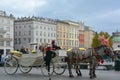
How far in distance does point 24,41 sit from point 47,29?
10.8 meters

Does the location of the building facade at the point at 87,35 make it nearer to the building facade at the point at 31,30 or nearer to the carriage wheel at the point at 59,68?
the building facade at the point at 31,30

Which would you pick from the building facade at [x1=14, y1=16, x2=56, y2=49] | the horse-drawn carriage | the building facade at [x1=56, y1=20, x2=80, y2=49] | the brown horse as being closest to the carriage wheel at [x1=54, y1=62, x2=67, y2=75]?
the horse-drawn carriage

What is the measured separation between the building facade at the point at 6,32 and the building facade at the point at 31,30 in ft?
23.6

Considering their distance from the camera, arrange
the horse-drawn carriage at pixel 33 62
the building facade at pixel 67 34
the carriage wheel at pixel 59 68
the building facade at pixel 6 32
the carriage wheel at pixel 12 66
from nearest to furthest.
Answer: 1. the horse-drawn carriage at pixel 33 62
2. the carriage wheel at pixel 59 68
3. the carriage wheel at pixel 12 66
4. the building facade at pixel 6 32
5. the building facade at pixel 67 34

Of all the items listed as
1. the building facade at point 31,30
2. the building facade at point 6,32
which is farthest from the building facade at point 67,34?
the building facade at point 6,32

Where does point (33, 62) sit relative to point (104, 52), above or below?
below

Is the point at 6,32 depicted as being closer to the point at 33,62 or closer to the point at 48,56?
the point at 33,62

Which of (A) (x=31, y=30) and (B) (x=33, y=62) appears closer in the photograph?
(B) (x=33, y=62)

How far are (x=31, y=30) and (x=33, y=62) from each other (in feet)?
314

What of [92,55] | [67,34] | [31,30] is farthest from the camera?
[67,34]

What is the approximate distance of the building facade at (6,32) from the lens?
9901cm

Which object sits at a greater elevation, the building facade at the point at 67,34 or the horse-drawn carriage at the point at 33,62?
the building facade at the point at 67,34

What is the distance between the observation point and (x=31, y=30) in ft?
364

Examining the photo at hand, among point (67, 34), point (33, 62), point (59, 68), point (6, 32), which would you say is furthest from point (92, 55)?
point (67, 34)
